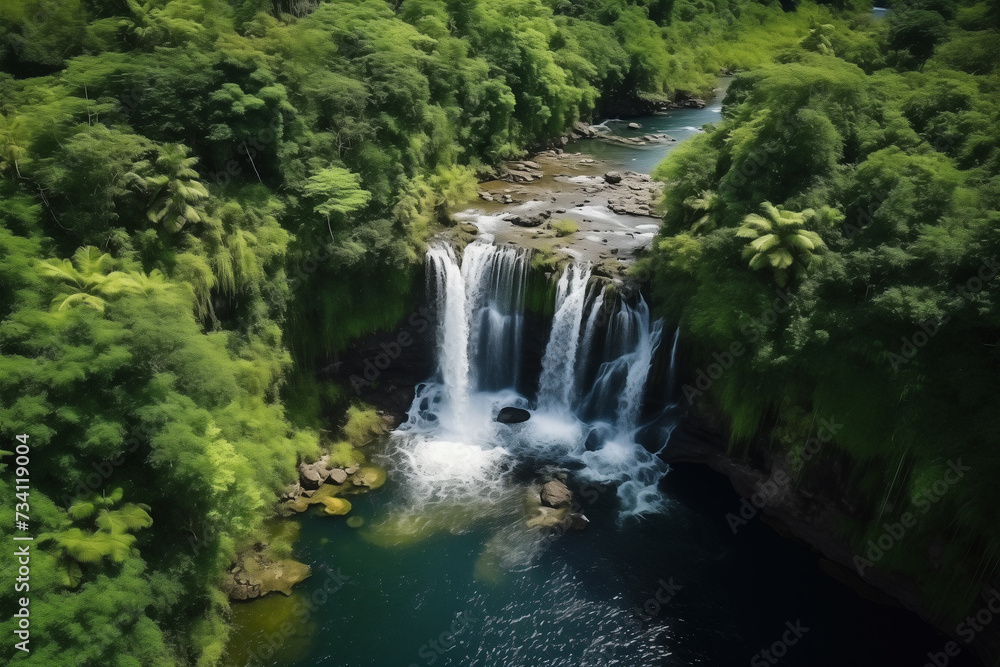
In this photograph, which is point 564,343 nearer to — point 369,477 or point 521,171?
point 369,477

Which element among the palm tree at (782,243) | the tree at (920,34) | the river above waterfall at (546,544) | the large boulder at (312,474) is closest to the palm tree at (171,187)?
the large boulder at (312,474)

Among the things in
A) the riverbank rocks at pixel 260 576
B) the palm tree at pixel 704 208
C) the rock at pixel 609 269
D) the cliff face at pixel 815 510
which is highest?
the palm tree at pixel 704 208

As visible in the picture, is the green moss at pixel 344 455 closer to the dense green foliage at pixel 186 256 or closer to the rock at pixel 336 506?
the dense green foliage at pixel 186 256

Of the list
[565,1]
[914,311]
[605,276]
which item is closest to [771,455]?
[914,311]

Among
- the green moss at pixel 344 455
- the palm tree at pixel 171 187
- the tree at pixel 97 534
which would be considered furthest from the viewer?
the green moss at pixel 344 455

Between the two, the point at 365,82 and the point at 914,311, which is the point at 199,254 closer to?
the point at 365,82

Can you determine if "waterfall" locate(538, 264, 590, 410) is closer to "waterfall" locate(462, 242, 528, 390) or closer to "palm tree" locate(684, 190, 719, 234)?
"waterfall" locate(462, 242, 528, 390)
